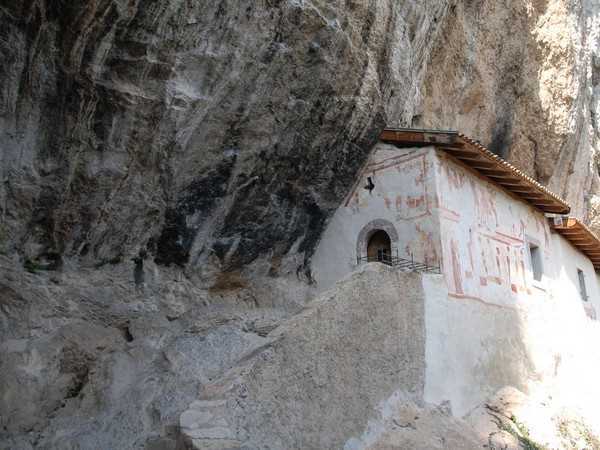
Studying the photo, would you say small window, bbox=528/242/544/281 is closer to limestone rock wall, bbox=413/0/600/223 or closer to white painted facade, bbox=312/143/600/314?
white painted facade, bbox=312/143/600/314

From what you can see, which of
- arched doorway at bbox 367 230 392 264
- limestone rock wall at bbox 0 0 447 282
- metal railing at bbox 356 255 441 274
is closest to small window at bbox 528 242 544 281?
arched doorway at bbox 367 230 392 264

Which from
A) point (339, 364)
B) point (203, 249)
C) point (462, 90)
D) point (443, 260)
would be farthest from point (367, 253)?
point (462, 90)

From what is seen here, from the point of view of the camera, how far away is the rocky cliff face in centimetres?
623

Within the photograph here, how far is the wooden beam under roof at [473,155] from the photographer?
29.8ft

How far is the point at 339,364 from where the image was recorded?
20.6 ft

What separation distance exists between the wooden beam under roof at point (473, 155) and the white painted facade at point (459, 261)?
161 millimetres

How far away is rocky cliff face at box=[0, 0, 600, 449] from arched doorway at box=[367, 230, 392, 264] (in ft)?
3.09

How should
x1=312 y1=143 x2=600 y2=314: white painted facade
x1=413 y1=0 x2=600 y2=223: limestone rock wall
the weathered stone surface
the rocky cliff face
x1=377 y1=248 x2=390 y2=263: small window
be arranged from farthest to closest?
x1=413 y1=0 x2=600 y2=223: limestone rock wall → x1=377 y1=248 x2=390 y2=263: small window → x1=312 y1=143 x2=600 y2=314: white painted facade → the rocky cliff face → the weathered stone surface

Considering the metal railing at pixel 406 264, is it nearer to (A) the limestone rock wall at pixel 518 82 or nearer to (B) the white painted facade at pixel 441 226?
(B) the white painted facade at pixel 441 226

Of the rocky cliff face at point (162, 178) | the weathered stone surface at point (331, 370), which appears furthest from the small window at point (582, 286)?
the weathered stone surface at point (331, 370)

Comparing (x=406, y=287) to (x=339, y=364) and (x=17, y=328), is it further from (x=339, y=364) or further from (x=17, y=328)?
(x=17, y=328)

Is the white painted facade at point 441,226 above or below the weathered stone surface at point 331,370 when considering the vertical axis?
above

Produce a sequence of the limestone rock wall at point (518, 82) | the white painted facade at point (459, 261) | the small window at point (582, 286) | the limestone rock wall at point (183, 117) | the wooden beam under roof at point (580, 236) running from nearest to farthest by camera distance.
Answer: the limestone rock wall at point (183, 117)
the white painted facade at point (459, 261)
the limestone rock wall at point (518, 82)
the wooden beam under roof at point (580, 236)
the small window at point (582, 286)

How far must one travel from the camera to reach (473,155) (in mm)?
9547
